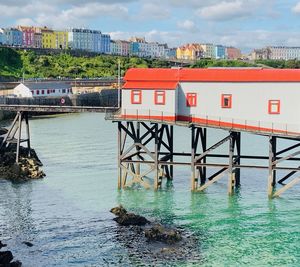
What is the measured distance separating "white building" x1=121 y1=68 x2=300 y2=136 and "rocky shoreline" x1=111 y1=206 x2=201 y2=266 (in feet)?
26.9

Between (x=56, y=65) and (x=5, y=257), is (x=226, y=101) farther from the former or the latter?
(x=56, y=65)

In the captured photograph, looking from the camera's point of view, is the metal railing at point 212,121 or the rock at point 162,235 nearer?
the rock at point 162,235

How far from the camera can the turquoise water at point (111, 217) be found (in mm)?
23625

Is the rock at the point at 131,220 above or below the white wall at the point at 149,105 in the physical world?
below

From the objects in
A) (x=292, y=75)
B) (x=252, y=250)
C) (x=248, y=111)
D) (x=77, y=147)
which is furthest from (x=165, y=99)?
(x=77, y=147)

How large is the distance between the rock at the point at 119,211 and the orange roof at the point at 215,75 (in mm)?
8291

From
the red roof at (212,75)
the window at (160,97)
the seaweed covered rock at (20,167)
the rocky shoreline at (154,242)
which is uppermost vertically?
the red roof at (212,75)

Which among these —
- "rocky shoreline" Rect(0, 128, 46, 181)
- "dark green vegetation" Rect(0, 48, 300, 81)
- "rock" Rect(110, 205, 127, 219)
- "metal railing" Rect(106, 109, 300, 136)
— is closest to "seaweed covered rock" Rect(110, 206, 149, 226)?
"rock" Rect(110, 205, 127, 219)

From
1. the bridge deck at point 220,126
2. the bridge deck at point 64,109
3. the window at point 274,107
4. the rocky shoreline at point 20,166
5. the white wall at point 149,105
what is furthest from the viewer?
the rocky shoreline at point 20,166

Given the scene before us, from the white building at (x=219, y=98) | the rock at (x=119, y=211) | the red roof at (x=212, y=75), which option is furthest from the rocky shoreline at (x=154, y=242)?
the red roof at (x=212, y=75)

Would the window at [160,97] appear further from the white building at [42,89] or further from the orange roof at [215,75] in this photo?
the white building at [42,89]

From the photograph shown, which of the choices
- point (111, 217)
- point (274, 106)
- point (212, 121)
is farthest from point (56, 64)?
point (111, 217)

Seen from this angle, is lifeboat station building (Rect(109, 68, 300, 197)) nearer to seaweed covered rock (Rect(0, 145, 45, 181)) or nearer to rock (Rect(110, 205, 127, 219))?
rock (Rect(110, 205, 127, 219))

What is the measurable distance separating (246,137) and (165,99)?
26.0 metres
